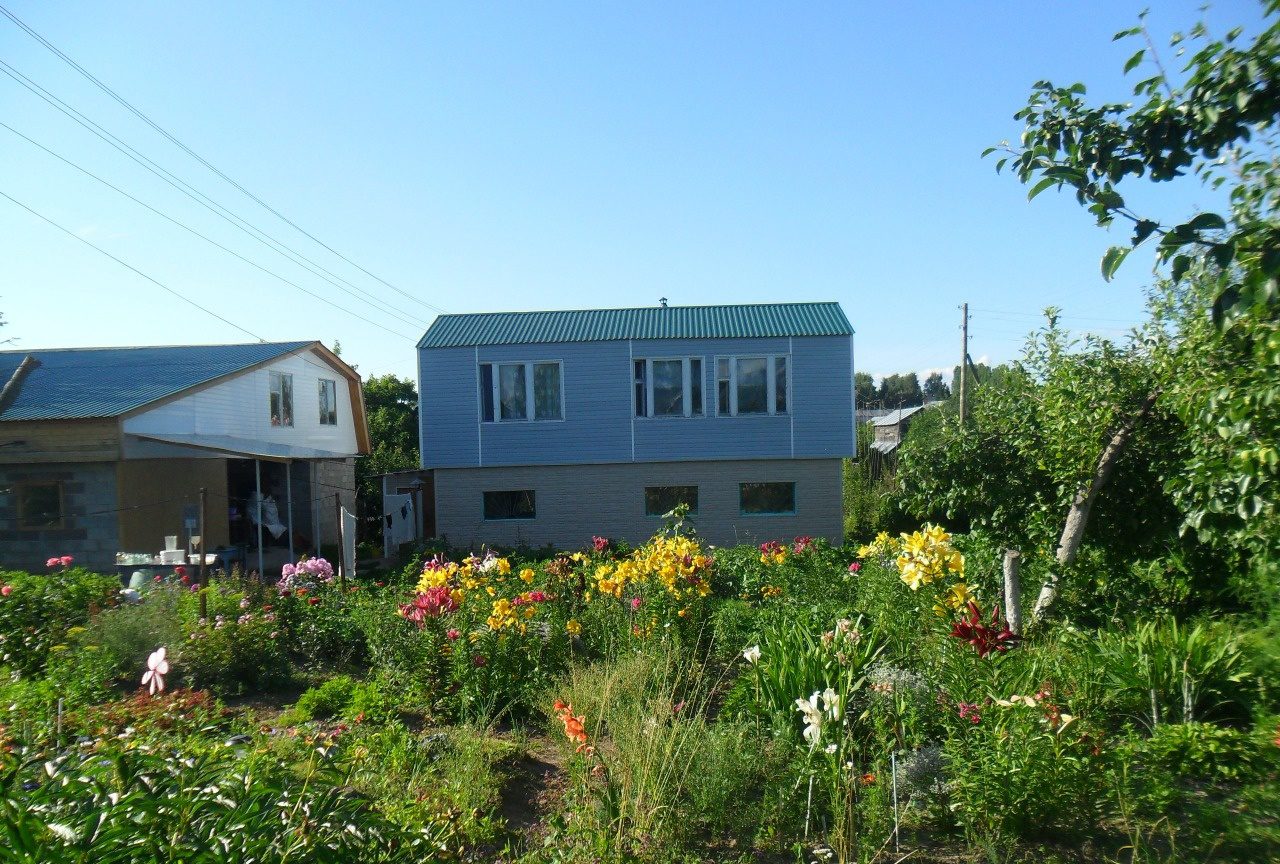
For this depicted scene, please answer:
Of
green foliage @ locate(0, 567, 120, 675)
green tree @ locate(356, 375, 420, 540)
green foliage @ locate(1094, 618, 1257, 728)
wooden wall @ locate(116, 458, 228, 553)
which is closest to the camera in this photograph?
green foliage @ locate(1094, 618, 1257, 728)

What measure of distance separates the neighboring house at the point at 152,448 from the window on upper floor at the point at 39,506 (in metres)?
0.02

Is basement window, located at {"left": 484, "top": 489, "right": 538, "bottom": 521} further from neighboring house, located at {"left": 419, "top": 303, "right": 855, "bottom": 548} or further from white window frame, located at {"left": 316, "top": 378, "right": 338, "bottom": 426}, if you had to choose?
white window frame, located at {"left": 316, "top": 378, "right": 338, "bottom": 426}

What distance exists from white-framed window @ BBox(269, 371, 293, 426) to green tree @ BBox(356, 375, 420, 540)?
3610 millimetres

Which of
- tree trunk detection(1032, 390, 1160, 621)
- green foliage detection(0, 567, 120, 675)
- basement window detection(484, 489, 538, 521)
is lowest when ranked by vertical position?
basement window detection(484, 489, 538, 521)

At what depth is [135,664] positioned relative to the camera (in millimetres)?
7363

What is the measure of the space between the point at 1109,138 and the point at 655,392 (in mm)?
18258

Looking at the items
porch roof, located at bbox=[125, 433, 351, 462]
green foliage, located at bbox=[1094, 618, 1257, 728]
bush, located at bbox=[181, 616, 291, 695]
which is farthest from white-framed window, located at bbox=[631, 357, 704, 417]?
green foliage, located at bbox=[1094, 618, 1257, 728]

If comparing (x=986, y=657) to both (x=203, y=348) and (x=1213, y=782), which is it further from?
(x=203, y=348)

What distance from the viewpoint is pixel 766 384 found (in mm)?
21125

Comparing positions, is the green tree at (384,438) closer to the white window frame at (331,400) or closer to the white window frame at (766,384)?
the white window frame at (331,400)

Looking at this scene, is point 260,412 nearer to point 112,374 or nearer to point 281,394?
point 281,394

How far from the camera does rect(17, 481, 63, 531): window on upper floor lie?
17.0 m

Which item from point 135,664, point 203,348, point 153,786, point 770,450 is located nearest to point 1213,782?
point 153,786

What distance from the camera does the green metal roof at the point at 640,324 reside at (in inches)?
831
